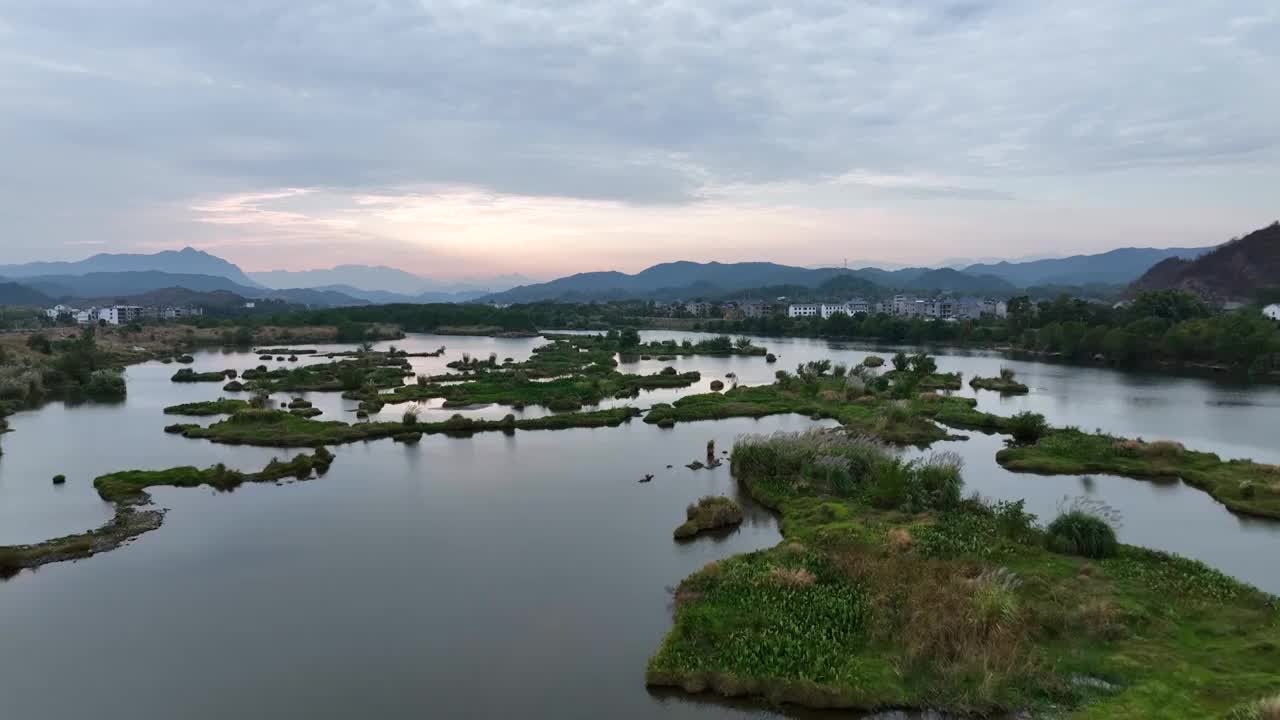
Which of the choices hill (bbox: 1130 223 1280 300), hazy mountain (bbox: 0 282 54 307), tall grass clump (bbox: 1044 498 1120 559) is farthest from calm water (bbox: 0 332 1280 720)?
hazy mountain (bbox: 0 282 54 307)

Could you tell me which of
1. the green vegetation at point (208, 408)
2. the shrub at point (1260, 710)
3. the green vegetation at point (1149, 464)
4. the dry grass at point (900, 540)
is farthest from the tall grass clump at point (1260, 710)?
A: the green vegetation at point (208, 408)

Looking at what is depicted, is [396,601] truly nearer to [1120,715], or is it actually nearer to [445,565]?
[445,565]

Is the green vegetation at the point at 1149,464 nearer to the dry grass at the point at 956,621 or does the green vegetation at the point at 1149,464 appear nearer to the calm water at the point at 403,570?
the calm water at the point at 403,570

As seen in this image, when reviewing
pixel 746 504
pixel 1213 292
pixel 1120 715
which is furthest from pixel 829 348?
pixel 1213 292

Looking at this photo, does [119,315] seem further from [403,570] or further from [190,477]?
[403,570]

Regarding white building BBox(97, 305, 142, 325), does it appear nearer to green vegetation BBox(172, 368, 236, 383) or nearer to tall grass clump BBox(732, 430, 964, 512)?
green vegetation BBox(172, 368, 236, 383)
